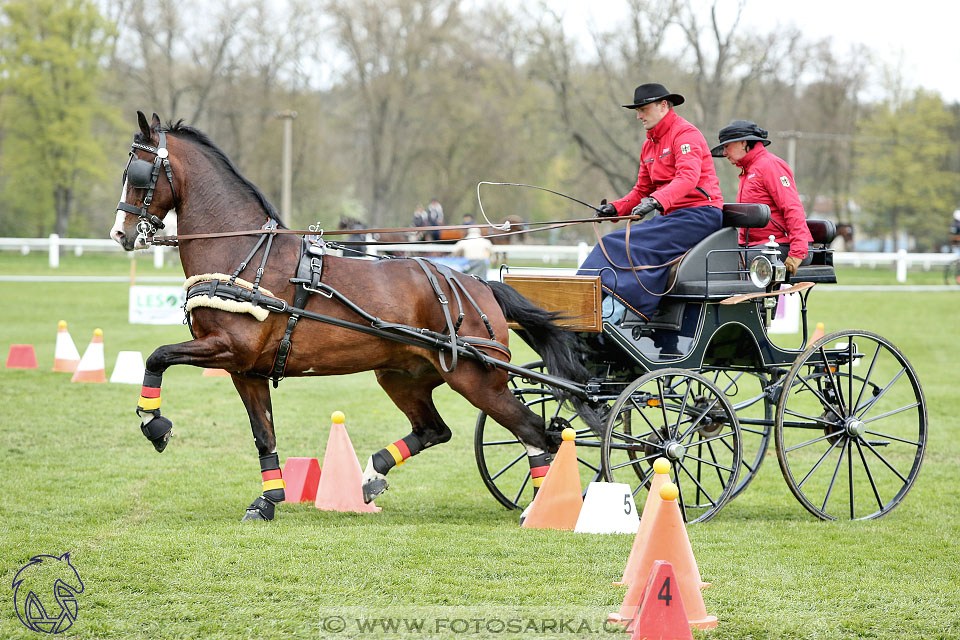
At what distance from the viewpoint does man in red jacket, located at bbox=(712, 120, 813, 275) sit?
6246 mm

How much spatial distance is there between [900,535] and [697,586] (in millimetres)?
2179

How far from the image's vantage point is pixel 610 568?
457 cm

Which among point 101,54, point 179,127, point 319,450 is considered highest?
point 101,54

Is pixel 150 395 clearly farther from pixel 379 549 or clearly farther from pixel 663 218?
pixel 663 218

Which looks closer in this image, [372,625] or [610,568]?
[372,625]

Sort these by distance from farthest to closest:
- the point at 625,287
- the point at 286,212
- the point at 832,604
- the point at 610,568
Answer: the point at 286,212, the point at 625,287, the point at 610,568, the point at 832,604

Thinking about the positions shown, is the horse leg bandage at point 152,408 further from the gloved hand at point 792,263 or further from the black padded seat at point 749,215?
the gloved hand at point 792,263

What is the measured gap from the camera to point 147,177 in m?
5.48

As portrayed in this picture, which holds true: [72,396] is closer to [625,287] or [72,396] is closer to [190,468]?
[190,468]

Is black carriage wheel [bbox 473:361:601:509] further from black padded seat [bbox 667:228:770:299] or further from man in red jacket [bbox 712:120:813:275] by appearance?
man in red jacket [bbox 712:120:813:275]

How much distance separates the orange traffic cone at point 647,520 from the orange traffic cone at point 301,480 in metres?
2.65

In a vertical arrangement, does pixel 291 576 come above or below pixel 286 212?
below

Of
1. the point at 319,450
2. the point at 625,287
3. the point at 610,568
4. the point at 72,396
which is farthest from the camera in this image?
the point at 72,396

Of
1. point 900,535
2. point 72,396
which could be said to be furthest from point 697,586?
point 72,396
